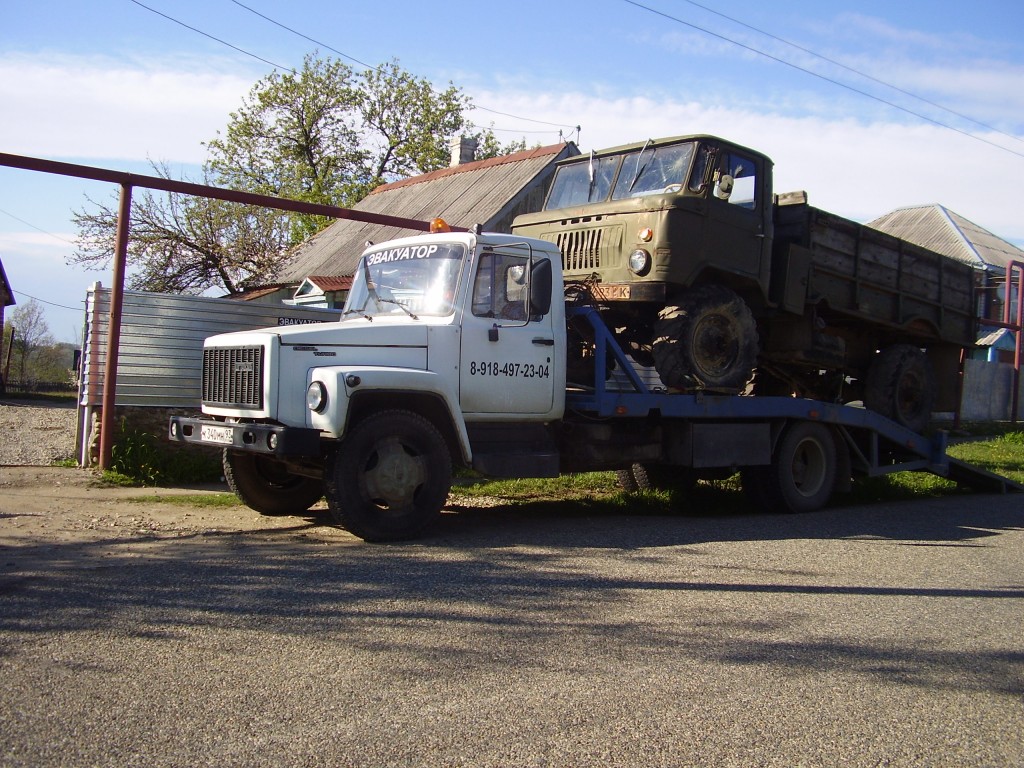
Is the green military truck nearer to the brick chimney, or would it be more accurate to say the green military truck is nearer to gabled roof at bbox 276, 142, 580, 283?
gabled roof at bbox 276, 142, 580, 283

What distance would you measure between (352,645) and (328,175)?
1487 inches

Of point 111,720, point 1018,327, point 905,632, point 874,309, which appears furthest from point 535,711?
point 1018,327

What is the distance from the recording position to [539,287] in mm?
8070

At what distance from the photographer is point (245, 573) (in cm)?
601

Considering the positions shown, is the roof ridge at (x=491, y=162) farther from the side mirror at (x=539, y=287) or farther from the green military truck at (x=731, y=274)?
the side mirror at (x=539, y=287)

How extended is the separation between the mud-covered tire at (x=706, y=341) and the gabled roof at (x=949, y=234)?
88.9 ft

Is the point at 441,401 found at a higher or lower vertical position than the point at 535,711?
higher

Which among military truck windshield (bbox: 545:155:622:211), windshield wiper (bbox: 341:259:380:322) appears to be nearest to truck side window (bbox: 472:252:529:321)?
windshield wiper (bbox: 341:259:380:322)

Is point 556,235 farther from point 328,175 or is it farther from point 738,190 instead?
point 328,175

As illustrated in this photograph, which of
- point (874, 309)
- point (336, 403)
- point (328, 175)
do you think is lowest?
point (336, 403)

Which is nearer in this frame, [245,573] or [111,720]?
[111,720]

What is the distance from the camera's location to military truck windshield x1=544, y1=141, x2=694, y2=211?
9.31 meters

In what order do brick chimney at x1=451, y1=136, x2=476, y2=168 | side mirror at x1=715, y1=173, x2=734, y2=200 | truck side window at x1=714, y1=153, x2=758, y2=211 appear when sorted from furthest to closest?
brick chimney at x1=451, y1=136, x2=476, y2=168 → truck side window at x1=714, y1=153, x2=758, y2=211 → side mirror at x1=715, y1=173, x2=734, y2=200

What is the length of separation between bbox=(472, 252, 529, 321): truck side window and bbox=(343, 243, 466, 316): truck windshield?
0.65ft
